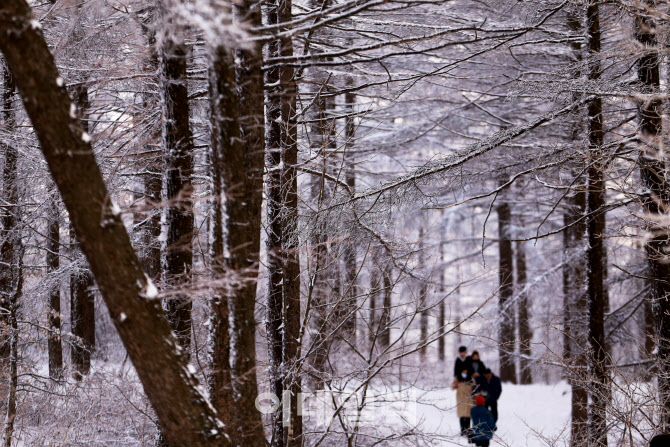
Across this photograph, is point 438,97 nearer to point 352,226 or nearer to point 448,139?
point 448,139

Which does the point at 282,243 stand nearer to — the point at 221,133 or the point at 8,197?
the point at 221,133

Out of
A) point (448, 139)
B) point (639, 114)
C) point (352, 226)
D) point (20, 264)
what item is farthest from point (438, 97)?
point (20, 264)

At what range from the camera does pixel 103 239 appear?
3.86 m

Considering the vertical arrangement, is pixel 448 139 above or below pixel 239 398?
above

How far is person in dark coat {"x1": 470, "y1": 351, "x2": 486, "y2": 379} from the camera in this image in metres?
11.6

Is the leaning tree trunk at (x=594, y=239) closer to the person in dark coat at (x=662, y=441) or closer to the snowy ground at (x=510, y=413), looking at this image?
the snowy ground at (x=510, y=413)

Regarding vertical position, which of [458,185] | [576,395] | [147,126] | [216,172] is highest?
[147,126]

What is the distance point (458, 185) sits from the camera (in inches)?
312

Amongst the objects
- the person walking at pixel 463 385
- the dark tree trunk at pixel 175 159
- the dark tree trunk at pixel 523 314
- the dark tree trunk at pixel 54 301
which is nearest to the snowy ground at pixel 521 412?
the person walking at pixel 463 385

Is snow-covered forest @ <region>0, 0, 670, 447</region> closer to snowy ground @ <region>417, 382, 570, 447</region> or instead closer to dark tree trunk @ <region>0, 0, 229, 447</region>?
dark tree trunk @ <region>0, 0, 229, 447</region>

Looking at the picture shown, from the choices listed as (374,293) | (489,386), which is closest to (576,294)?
(489,386)

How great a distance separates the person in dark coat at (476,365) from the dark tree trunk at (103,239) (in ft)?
27.6

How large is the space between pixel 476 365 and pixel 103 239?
9438 mm

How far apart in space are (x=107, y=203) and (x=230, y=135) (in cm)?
107
